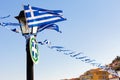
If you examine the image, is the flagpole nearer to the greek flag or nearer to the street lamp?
the street lamp

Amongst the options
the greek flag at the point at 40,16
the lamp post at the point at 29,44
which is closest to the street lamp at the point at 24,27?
the lamp post at the point at 29,44

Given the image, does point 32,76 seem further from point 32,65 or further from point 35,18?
point 35,18

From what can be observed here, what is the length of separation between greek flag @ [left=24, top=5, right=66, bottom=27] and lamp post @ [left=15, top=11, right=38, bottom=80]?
0.19 meters

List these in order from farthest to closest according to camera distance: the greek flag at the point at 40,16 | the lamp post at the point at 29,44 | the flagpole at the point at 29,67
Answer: the greek flag at the point at 40,16 → the lamp post at the point at 29,44 → the flagpole at the point at 29,67

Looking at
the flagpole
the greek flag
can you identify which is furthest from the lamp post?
the greek flag

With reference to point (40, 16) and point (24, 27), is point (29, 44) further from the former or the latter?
point (40, 16)

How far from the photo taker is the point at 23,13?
9805mm

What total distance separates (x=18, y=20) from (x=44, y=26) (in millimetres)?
806

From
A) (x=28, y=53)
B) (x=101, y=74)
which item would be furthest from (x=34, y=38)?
(x=101, y=74)

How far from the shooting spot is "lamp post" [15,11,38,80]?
9.51 meters

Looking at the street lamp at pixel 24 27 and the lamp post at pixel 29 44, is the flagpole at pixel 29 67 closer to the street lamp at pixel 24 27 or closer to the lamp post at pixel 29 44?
the lamp post at pixel 29 44

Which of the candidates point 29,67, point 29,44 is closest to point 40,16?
point 29,44

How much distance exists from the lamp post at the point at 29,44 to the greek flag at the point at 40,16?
0.19m

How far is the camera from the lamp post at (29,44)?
9508mm
